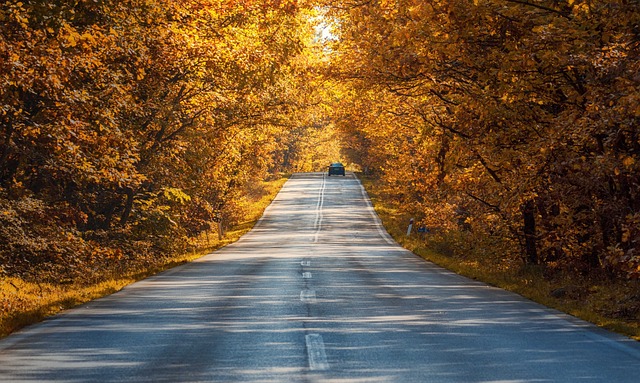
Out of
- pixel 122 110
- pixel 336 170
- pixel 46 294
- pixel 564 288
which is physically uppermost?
pixel 122 110

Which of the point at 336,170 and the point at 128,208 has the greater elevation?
the point at 336,170

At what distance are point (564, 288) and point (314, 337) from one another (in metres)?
7.67

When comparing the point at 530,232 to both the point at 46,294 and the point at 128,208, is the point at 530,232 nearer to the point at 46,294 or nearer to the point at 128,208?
the point at 46,294

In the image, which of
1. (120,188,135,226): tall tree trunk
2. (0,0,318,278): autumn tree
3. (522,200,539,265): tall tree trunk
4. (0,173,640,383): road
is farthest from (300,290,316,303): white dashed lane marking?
(120,188,135,226): tall tree trunk

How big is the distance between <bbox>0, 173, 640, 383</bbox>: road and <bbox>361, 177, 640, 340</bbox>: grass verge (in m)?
0.57

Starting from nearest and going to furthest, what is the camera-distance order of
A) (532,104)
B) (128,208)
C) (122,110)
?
(532,104)
(122,110)
(128,208)

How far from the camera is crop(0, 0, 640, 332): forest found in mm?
14656

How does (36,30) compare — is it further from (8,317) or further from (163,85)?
(163,85)

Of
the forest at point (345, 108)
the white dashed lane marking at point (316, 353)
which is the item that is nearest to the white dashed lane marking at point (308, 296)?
the forest at point (345, 108)

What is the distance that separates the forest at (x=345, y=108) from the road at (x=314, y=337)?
220 cm

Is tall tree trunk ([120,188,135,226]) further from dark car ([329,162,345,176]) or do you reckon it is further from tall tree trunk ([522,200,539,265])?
dark car ([329,162,345,176])

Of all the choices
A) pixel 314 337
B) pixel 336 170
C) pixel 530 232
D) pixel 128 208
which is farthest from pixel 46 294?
pixel 336 170

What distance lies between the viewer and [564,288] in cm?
1686

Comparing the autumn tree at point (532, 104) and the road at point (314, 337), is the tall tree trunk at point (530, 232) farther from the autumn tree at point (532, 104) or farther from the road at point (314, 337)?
the road at point (314, 337)
